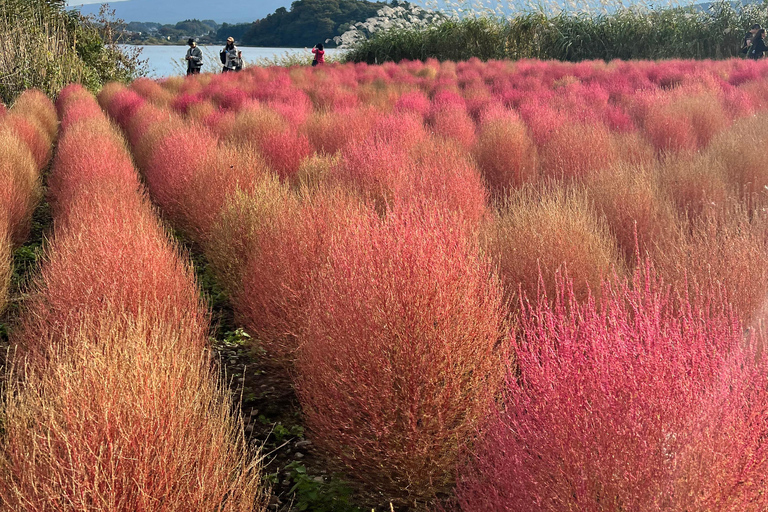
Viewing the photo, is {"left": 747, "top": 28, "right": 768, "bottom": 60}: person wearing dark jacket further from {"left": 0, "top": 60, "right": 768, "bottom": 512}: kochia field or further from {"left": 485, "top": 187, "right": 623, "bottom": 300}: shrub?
{"left": 485, "top": 187, "right": 623, "bottom": 300}: shrub

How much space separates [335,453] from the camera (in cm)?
303

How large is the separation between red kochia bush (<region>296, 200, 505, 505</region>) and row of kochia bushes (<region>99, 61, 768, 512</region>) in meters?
0.01

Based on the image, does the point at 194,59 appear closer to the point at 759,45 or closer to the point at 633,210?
the point at 759,45

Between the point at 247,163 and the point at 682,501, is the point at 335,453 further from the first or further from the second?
the point at 247,163

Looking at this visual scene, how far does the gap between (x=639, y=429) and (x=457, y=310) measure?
1132mm

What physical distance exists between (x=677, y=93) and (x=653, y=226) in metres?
6.65

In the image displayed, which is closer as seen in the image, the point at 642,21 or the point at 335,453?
the point at 335,453

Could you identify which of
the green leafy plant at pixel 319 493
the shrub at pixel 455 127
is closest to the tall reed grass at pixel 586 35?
the shrub at pixel 455 127

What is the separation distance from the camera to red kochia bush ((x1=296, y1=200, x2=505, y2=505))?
2.72 m

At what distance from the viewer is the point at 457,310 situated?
283 cm

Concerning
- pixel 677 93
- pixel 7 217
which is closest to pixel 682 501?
pixel 7 217

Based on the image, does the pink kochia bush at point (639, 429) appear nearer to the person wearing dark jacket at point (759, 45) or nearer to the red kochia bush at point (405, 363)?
the red kochia bush at point (405, 363)

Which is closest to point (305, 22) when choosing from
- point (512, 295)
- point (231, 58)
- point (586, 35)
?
point (231, 58)

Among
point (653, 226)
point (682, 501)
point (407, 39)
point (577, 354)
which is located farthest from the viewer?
point (407, 39)
